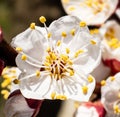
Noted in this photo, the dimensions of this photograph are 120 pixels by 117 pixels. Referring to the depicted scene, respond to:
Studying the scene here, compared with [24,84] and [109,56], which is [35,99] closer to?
[24,84]

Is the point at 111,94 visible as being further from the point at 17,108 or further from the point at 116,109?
the point at 17,108

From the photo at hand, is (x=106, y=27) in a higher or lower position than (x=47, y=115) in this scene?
higher

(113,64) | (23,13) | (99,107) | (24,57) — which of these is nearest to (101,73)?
(113,64)

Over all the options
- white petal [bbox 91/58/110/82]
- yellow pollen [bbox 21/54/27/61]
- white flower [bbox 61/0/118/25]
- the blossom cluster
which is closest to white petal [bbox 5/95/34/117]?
the blossom cluster

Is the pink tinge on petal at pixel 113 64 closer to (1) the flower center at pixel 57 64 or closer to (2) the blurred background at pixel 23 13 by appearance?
(1) the flower center at pixel 57 64

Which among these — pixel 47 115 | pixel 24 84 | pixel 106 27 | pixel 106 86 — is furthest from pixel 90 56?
pixel 47 115
